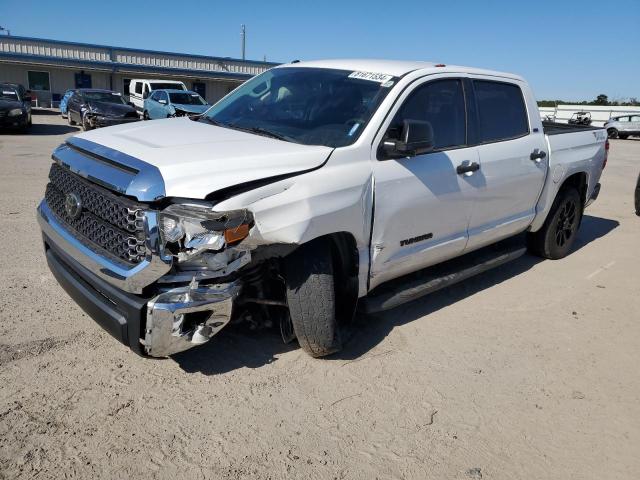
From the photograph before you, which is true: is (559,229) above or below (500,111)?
below

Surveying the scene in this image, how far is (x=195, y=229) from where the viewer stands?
271cm

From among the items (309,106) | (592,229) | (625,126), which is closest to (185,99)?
(592,229)

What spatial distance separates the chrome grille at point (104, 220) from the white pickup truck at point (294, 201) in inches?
0.4

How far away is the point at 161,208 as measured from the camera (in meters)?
2.71

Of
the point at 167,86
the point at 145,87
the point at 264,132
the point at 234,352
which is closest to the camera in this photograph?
the point at 234,352

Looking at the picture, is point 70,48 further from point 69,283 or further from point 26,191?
point 69,283

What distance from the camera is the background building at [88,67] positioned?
35875mm

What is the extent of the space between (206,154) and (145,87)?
2384 centimetres

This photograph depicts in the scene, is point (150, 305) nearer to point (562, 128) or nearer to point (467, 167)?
point (467, 167)

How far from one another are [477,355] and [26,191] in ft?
22.9

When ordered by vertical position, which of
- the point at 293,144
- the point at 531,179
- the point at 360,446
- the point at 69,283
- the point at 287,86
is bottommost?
the point at 360,446

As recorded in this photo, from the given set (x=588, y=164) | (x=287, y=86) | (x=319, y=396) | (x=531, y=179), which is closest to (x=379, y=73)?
(x=287, y=86)

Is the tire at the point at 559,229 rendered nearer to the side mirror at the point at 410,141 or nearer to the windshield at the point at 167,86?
the side mirror at the point at 410,141

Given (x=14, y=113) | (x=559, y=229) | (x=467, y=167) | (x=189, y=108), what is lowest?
(x=559, y=229)
